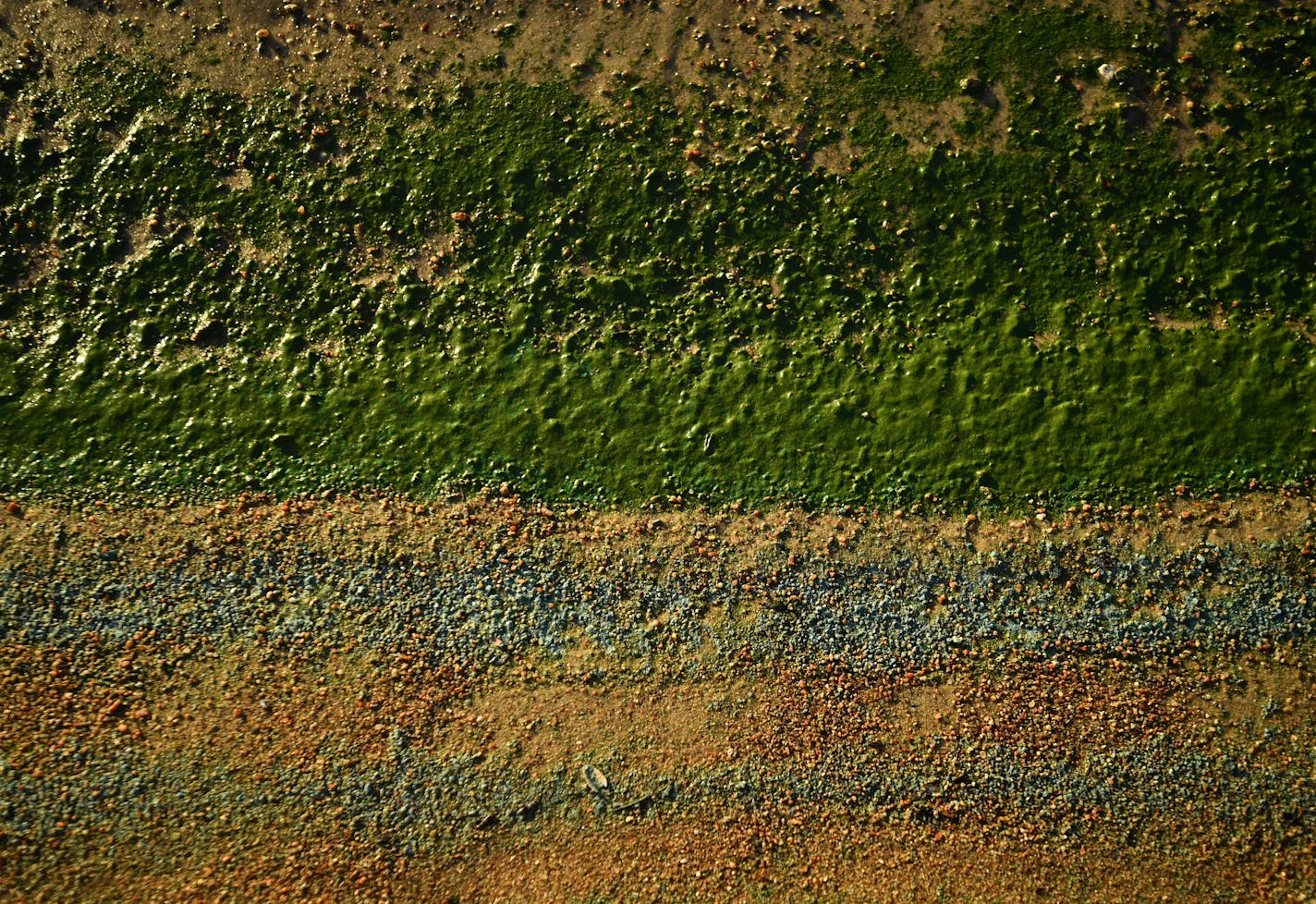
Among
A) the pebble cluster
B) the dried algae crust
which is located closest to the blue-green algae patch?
the dried algae crust

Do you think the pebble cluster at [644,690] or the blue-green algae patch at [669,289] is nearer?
the pebble cluster at [644,690]

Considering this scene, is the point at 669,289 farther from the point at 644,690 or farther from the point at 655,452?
the point at 644,690

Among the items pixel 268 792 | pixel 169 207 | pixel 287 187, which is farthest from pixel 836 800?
pixel 169 207

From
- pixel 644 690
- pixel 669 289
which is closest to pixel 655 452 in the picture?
pixel 669 289

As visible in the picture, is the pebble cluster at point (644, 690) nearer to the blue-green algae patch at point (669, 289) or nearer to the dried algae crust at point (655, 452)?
the dried algae crust at point (655, 452)

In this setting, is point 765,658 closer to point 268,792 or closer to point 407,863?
point 407,863

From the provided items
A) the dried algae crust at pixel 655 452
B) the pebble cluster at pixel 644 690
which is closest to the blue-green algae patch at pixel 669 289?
the dried algae crust at pixel 655 452
